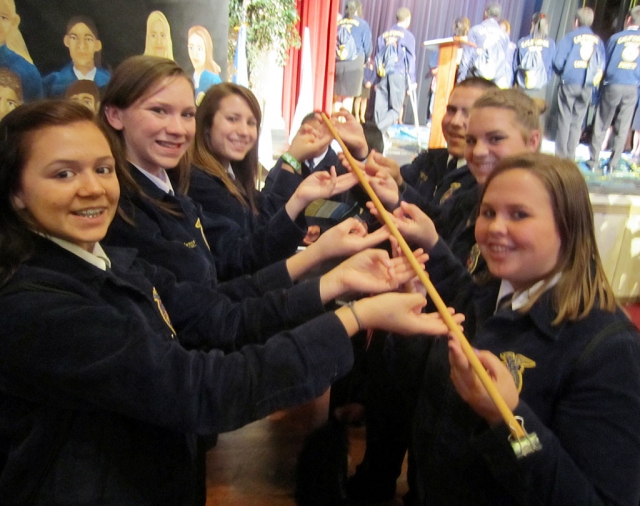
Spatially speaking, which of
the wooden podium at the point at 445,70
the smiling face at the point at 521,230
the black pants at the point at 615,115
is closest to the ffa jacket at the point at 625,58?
the black pants at the point at 615,115

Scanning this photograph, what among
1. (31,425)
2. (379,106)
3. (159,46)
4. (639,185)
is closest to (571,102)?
(639,185)

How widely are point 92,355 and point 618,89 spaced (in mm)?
6436

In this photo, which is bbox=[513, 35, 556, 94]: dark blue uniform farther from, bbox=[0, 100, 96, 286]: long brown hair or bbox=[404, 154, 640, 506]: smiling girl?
bbox=[0, 100, 96, 286]: long brown hair

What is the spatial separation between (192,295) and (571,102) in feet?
19.1

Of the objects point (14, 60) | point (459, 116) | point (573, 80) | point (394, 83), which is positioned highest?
point (573, 80)

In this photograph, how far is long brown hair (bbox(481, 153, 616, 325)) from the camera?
0.77 m

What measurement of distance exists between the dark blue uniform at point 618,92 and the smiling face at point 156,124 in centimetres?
583

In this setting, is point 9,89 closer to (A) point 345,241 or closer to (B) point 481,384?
(A) point 345,241

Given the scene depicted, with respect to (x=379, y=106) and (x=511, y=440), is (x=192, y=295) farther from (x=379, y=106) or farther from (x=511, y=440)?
(x=379, y=106)

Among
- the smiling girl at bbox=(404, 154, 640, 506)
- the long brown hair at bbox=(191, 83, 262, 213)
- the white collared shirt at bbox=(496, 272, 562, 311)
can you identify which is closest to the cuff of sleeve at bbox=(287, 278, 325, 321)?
the smiling girl at bbox=(404, 154, 640, 506)

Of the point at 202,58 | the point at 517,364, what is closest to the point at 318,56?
the point at 202,58

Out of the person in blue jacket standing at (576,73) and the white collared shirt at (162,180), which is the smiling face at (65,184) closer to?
the white collared shirt at (162,180)

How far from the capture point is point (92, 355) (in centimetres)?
65

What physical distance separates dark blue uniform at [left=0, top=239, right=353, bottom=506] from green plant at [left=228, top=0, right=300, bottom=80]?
358cm
